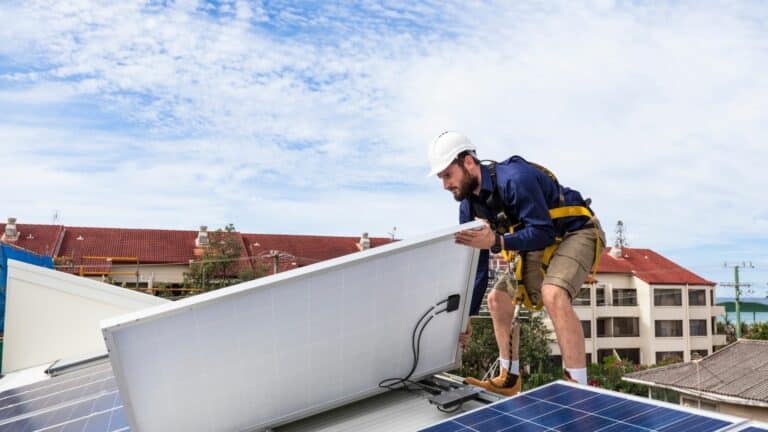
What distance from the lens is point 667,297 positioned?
57344mm

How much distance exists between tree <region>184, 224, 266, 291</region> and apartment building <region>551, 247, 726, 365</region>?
2941 centimetres

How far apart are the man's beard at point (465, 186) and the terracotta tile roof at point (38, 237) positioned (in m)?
45.0

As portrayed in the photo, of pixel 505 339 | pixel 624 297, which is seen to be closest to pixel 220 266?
pixel 624 297

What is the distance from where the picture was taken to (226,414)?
3.24 m

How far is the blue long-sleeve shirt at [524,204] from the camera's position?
3.74 metres

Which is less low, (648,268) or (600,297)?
(648,268)

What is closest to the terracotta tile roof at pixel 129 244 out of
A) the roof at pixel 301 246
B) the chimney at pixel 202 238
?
the chimney at pixel 202 238

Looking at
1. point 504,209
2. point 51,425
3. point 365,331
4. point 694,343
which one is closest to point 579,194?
point 504,209

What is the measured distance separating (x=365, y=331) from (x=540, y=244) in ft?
3.83

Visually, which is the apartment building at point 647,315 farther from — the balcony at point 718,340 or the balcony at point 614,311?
the balcony at point 718,340

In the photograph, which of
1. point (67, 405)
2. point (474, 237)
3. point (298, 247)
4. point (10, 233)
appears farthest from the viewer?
point (298, 247)

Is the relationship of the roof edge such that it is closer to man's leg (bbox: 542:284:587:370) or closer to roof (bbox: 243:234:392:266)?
roof (bbox: 243:234:392:266)

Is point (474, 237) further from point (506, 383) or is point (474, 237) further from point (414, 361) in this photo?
point (506, 383)

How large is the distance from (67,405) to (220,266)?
39.3 metres
